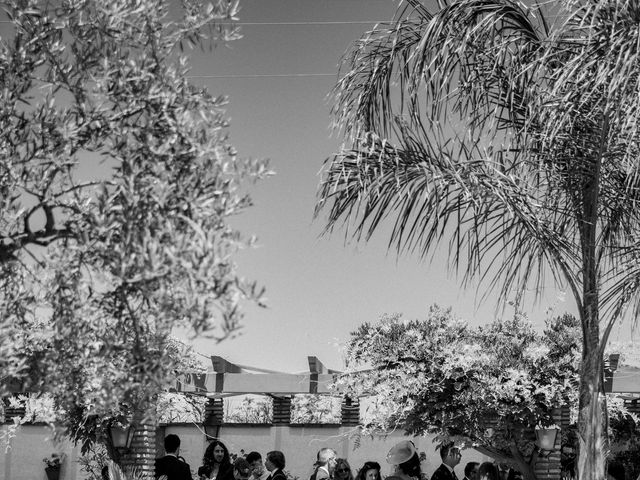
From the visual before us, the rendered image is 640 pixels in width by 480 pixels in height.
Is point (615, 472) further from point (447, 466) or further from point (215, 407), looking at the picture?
point (215, 407)

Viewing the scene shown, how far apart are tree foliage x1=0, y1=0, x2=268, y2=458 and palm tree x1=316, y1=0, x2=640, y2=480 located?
3.10 meters

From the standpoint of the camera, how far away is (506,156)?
25.0 feet

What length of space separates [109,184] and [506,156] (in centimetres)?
447

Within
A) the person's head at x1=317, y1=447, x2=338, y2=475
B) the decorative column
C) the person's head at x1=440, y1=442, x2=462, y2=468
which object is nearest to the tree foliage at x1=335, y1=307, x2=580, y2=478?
the person's head at x1=440, y1=442, x2=462, y2=468

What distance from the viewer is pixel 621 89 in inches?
256

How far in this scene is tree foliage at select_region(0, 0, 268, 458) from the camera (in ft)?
12.0

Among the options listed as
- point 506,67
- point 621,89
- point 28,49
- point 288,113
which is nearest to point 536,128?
point 506,67

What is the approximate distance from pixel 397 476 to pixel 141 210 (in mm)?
3339

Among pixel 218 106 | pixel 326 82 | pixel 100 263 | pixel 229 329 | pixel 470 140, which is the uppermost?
pixel 326 82

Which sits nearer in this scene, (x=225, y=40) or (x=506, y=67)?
(x=225, y=40)

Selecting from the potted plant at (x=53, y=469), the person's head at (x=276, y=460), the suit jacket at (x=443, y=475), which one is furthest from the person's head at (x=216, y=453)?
the potted plant at (x=53, y=469)

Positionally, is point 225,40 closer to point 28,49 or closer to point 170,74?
point 170,74

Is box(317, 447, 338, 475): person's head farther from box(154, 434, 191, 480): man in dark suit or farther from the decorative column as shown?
the decorative column

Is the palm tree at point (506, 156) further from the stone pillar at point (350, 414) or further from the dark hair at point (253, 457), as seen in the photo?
the stone pillar at point (350, 414)
